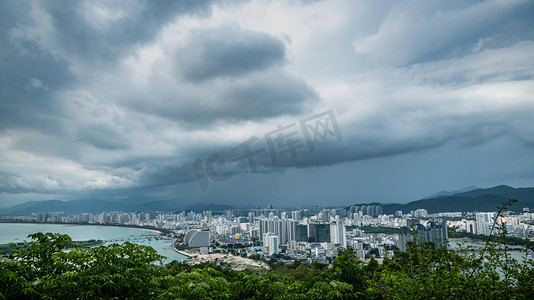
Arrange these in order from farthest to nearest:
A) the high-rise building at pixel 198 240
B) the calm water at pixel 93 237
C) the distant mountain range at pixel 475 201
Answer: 1. the high-rise building at pixel 198 240
2. the distant mountain range at pixel 475 201
3. the calm water at pixel 93 237

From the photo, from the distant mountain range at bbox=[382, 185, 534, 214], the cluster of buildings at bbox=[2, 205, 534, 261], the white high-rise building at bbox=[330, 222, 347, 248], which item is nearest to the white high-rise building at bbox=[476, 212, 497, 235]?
the cluster of buildings at bbox=[2, 205, 534, 261]

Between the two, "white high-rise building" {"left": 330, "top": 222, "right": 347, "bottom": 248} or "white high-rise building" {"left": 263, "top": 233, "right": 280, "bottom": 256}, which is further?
"white high-rise building" {"left": 330, "top": 222, "right": 347, "bottom": 248}

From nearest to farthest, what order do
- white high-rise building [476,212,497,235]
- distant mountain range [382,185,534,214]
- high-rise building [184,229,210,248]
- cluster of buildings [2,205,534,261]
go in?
white high-rise building [476,212,497,235] < cluster of buildings [2,205,534,261] < distant mountain range [382,185,534,214] < high-rise building [184,229,210,248]

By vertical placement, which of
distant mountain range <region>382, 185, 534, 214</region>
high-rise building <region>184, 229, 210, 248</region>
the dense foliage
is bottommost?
high-rise building <region>184, 229, 210, 248</region>

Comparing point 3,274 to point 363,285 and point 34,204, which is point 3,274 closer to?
point 363,285

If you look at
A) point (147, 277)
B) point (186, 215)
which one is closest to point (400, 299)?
point (147, 277)

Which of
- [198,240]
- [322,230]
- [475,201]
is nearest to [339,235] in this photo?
[322,230]

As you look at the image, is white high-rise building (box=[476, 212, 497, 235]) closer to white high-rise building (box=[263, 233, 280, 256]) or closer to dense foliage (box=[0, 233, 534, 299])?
dense foliage (box=[0, 233, 534, 299])

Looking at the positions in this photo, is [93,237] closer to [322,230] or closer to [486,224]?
[322,230]

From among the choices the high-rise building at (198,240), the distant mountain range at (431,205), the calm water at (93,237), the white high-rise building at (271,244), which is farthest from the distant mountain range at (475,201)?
the calm water at (93,237)

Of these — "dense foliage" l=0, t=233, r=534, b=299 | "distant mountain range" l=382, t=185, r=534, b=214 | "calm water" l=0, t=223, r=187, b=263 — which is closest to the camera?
"dense foliage" l=0, t=233, r=534, b=299

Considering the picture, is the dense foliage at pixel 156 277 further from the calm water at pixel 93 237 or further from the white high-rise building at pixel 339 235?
the white high-rise building at pixel 339 235
